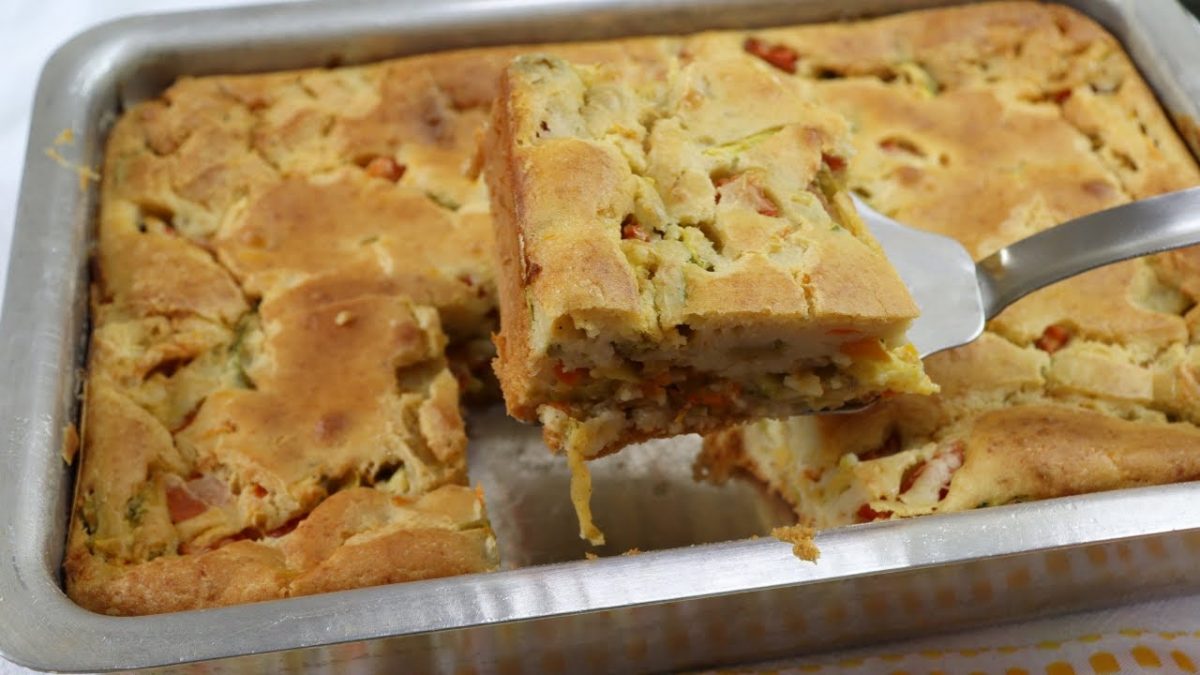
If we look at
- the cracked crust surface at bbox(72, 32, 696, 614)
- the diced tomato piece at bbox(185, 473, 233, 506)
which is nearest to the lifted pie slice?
the cracked crust surface at bbox(72, 32, 696, 614)

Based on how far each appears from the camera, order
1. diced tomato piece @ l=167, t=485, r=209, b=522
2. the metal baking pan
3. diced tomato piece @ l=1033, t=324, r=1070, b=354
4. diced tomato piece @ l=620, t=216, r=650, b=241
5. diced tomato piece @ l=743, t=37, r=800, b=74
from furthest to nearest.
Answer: diced tomato piece @ l=743, t=37, r=800, b=74 < diced tomato piece @ l=1033, t=324, r=1070, b=354 < diced tomato piece @ l=167, t=485, r=209, b=522 < diced tomato piece @ l=620, t=216, r=650, b=241 < the metal baking pan

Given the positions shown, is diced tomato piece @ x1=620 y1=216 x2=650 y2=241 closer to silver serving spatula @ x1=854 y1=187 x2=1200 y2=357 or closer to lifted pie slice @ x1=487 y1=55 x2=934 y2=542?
lifted pie slice @ x1=487 y1=55 x2=934 y2=542

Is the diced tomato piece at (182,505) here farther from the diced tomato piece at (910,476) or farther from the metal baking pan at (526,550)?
the diced tomato piece at (910,476)

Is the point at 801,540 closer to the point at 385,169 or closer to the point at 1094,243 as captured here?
the point at 1094,243

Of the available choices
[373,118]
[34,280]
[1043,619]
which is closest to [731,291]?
[1043,619]

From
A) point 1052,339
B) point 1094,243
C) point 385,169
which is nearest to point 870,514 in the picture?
point 1052,339

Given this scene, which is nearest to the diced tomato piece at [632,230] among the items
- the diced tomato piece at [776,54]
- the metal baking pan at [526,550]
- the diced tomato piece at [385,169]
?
the metal baking pan at [526,550]
